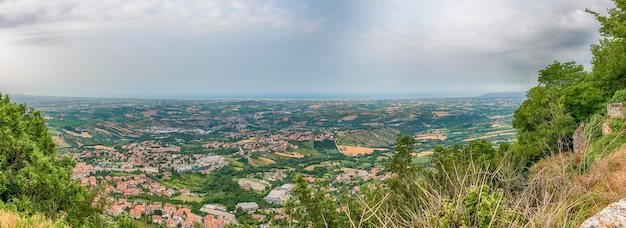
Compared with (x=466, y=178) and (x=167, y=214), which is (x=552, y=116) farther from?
(x=167, y=214)

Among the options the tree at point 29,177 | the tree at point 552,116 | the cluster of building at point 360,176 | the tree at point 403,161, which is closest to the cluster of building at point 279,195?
the cluster of building at point 360,176

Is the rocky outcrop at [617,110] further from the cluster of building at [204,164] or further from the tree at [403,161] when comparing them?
the cluster of building at [204,164]

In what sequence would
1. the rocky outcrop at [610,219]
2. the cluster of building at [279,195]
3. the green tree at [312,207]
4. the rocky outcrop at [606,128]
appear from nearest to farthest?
the rocky outcrop at [610,219] → the rocky outcrop at [606,128] → the green tree at [312,207] → the cluster of building at [279,195]

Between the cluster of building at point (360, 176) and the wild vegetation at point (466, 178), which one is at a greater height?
the wild vegetation at point (466, 178)

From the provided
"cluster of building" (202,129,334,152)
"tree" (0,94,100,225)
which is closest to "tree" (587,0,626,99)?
"tree" (0,94,100,225)

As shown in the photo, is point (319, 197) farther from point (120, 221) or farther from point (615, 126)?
point (615, 126)

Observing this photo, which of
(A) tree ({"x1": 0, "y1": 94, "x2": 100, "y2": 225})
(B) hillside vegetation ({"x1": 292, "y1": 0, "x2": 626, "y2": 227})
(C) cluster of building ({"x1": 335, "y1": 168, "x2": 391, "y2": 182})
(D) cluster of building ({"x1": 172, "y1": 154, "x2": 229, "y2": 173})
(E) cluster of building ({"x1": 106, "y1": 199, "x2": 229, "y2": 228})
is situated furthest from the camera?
(D) cluster of building ({"x1": 172, "y1": 154, "x2": 229, "y2": 173})

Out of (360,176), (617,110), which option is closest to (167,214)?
(360,176)

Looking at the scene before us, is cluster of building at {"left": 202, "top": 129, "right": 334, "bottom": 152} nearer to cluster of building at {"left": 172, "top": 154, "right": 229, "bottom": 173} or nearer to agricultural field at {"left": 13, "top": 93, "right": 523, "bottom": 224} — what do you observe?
agricultural field at {"left": 13, "top": 93, "right": 523, "bottom": 224}

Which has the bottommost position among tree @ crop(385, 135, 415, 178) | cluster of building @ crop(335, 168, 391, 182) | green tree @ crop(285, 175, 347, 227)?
cluster of building @ crop(335, 168, 391, 182)
